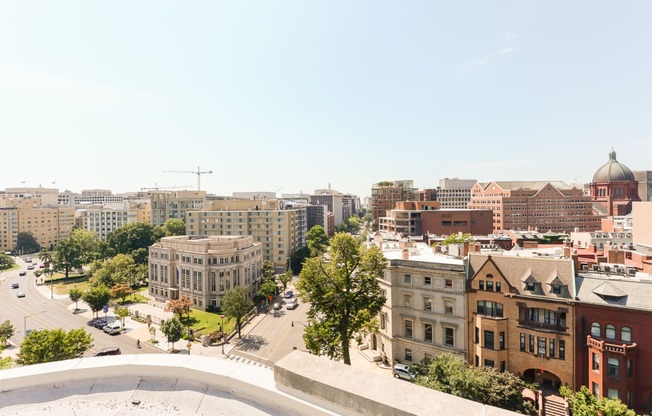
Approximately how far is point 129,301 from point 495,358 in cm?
7124

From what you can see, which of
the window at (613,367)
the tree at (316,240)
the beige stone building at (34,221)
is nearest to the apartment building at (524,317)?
the window at (613,367)

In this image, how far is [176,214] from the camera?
159m

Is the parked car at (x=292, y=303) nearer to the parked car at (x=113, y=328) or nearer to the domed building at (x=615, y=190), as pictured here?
the parked car at (x=113, y=328)

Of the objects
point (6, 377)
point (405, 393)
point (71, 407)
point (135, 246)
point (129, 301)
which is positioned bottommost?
point (129, 301)

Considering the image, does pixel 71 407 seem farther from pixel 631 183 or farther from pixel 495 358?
pixel 631 183

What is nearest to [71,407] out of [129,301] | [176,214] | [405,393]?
[405,393]

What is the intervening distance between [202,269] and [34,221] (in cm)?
14303

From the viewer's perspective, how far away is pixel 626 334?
32188mm

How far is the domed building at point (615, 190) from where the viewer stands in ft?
469

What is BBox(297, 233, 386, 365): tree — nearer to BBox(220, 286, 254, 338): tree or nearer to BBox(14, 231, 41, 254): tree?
BBox(220, 286, 254, 338): tree

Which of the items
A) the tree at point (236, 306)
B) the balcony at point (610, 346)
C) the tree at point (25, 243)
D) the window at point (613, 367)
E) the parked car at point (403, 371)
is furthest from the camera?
the tree at point (25, 243)

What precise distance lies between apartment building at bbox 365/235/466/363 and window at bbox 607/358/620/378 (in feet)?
41.1

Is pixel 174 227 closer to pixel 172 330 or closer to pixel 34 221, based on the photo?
pixel 34 221

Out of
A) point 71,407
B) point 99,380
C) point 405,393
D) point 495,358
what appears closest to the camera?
point 405,393
